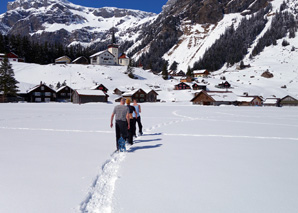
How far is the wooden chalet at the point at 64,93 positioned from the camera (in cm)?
7365

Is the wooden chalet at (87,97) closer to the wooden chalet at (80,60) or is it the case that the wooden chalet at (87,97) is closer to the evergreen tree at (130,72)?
the evergreen tree at (130,72)

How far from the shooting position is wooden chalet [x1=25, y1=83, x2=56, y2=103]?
67.9m

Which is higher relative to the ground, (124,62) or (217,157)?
(124,62)

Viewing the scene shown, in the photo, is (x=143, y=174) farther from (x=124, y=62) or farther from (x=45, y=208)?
(x=124, y=62)

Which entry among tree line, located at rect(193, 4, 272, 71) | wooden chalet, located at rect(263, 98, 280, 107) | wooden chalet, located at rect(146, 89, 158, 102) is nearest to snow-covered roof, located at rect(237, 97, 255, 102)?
wooden chalet, located at rect(263, 98, 280, 107)

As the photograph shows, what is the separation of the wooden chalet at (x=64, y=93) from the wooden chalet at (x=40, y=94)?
9.72ft

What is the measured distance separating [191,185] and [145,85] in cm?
8794

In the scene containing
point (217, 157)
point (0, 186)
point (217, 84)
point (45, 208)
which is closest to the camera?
point (45, 208)

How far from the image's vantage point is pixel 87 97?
65.1 m

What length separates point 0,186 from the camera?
5.02m

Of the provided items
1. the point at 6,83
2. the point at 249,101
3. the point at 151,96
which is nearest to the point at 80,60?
the point at 151,96

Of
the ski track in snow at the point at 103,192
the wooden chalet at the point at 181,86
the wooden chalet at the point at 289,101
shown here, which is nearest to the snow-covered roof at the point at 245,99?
the wooden chalet at the point at 289,101

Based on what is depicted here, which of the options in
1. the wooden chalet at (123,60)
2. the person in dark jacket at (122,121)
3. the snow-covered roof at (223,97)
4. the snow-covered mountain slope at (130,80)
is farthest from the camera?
the wooden chalet at (123,60)

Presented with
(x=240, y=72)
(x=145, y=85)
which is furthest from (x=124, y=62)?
(x=240, y=72)
